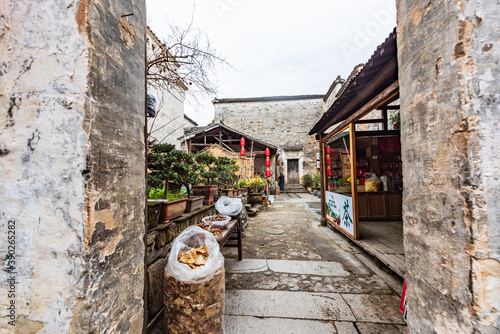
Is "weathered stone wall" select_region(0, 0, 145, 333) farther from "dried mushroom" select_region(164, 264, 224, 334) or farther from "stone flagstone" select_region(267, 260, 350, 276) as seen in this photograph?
"stone flagstone" select_region(267, 260, 350, 276)

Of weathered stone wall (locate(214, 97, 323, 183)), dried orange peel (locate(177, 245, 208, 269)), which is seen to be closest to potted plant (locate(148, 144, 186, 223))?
dried orange peel (locate(177, 245, 208, 269))

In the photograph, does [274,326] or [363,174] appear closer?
[274,326]

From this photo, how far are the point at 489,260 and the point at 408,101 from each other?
3.22 feet

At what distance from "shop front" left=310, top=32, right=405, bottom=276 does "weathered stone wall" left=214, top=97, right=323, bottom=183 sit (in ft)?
37.9

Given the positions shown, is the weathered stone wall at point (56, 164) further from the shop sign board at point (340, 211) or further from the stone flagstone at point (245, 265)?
the shop sign board at point (340, 211)

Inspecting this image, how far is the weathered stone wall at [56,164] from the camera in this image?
917mm

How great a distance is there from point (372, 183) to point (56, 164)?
5847 millimetres

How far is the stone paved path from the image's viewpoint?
1.81 m

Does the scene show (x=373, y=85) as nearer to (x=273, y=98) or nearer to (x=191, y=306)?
(x=191, y=306)

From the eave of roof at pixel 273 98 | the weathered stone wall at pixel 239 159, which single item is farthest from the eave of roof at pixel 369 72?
the eave of roof at pixel 273 98

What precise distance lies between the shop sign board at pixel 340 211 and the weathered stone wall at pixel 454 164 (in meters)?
2.65

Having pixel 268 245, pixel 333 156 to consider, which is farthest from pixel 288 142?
pixel 268 245

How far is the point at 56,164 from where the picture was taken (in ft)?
3.06

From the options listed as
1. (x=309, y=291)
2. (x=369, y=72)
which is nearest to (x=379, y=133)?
(x=369, y=72)
